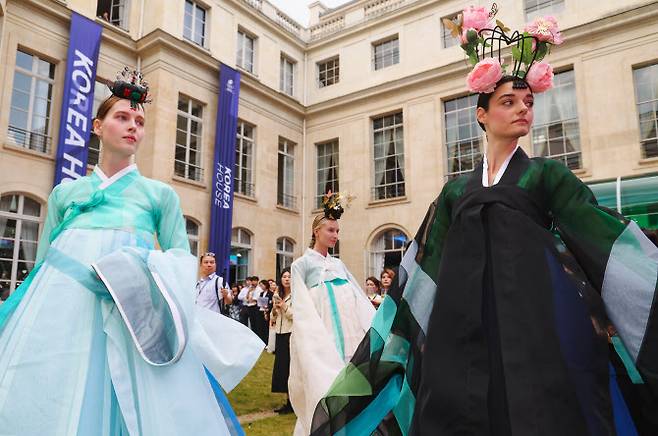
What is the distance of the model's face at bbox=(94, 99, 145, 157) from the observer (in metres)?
2.28

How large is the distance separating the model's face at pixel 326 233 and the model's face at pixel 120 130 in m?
2.21

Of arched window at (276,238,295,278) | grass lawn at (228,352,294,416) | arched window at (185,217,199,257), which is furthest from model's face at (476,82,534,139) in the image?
arched window at (276,238,295,278)

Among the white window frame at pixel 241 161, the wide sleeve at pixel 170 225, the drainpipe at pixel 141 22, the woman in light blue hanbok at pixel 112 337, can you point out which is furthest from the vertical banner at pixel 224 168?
the woman in light blue hanbok at pixel 112 337

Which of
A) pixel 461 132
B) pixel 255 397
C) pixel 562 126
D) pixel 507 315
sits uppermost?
pixel 461 132

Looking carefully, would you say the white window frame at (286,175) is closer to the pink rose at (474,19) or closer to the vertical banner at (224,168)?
the vertical banner at (224,168)

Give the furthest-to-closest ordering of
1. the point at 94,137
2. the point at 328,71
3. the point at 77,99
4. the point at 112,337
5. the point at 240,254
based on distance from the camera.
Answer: the point at 328,71, the point at 240,254, the point at 94,137, the point at 77,99, the point at 112,337

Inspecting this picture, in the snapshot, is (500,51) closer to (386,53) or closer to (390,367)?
(390,367)

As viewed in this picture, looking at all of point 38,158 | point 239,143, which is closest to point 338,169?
point 239,143

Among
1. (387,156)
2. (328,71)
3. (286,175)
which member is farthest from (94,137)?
(328,71)

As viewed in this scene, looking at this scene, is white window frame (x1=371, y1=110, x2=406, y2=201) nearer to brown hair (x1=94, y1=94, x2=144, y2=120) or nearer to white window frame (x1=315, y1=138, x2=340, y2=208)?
white window frame (x1=315, y1=138, x2=340, y2=208)

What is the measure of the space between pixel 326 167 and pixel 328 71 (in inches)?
163

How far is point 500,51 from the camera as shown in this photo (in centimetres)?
217

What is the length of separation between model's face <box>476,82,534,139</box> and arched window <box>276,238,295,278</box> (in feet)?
54.1

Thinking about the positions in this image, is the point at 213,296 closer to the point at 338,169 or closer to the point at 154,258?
the point at 154,258
